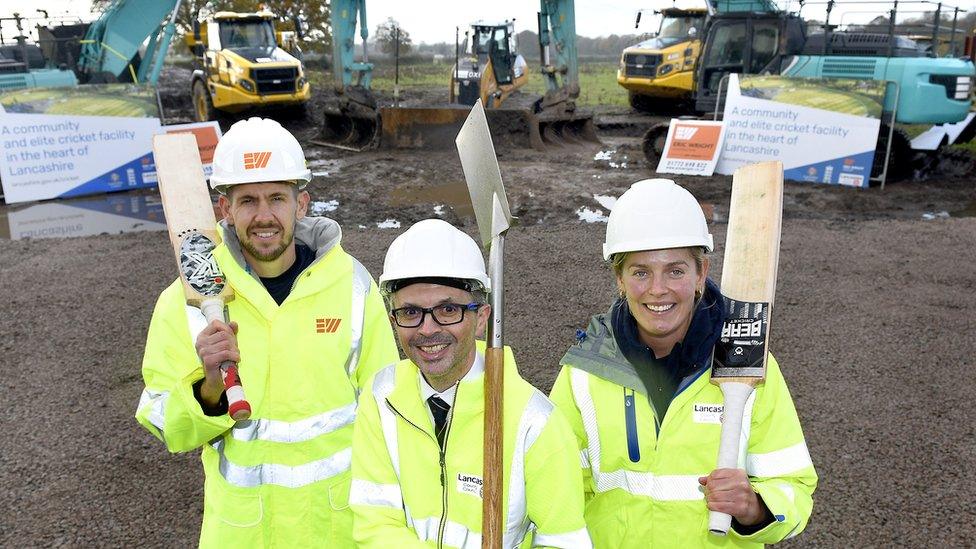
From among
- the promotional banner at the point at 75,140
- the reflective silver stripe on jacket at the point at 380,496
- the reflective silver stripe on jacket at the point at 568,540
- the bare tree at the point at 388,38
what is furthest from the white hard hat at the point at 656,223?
the bare tree at the point at 388,38

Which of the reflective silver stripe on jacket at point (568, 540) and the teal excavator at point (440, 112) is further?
the teal excavator at point (440, 112)

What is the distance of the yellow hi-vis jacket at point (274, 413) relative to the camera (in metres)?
2.50

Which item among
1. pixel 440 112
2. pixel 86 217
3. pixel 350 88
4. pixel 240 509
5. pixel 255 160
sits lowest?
pixel 86 217

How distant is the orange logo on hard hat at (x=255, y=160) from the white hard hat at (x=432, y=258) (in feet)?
2.38

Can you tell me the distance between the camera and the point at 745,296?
2531mm

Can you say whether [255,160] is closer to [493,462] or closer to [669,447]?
[493,462]

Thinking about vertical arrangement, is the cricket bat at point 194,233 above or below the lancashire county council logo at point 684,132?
above

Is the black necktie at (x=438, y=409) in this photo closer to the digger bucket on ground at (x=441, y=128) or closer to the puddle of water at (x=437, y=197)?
the puddle of water at (x=437, y=197)

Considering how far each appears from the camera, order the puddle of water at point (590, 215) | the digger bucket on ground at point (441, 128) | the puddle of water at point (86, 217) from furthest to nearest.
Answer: the digger bucket on ground at point (441, 128)
the puddle of water at point (590, 215)
the puddle of water at point (86, 217)

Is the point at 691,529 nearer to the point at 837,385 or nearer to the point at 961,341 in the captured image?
the point at 837,385

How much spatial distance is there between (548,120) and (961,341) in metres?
11.1

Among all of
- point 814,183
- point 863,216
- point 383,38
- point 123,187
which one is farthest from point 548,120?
point 383,38

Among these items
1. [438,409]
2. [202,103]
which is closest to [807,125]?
[438,409]

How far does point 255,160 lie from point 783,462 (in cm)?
188
